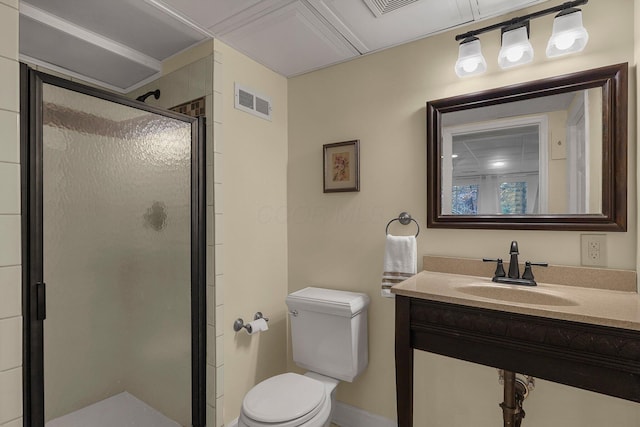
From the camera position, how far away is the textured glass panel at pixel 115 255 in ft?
4.02

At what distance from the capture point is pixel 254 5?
4.72 feet

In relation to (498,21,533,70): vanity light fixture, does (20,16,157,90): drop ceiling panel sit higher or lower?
higher

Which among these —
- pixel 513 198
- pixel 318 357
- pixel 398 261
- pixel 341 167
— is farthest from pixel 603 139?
pixel 318 357

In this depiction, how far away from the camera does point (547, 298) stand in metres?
1.26

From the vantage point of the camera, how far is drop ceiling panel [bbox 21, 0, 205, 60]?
1.43 m

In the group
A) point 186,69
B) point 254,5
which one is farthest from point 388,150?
point 186,69

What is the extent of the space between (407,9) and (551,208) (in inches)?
43.5

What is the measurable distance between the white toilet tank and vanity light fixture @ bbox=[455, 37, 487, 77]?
128 cm

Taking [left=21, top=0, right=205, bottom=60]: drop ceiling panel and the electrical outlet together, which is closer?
the electrical outlet

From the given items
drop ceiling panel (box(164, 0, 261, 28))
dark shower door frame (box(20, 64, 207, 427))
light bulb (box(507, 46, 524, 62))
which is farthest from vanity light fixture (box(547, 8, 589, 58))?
dark shower door frame (box(20, 64, 207, 427))

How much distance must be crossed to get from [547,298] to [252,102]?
1.78 metres

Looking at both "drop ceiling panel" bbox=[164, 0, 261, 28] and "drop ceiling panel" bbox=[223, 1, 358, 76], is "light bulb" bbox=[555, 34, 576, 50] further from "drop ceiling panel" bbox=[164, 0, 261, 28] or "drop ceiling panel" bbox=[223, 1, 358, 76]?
"drop ceiling panel" bbox=[164, 0, 261, 28]

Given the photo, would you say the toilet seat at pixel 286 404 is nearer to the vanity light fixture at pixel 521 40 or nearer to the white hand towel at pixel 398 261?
the white hand towel at pixel 398 261

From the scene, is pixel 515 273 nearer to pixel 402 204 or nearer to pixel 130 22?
pixel 402 204
